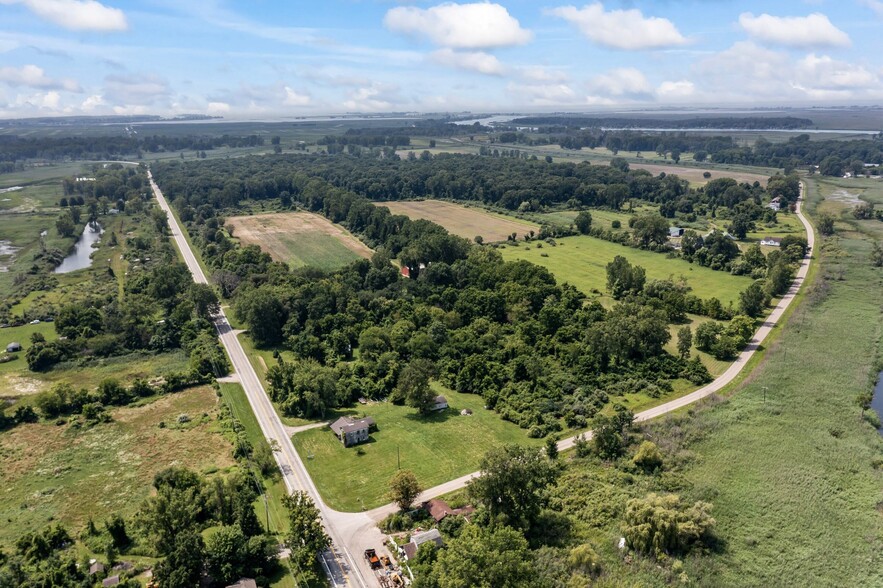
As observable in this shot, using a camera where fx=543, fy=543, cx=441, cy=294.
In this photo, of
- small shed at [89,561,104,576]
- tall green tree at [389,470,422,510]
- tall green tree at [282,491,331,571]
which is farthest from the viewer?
tall green tree at [389,470,422,510]

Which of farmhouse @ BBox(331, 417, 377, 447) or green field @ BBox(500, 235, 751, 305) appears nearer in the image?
farmhouse @ BBox(331, 417, 377, 447)

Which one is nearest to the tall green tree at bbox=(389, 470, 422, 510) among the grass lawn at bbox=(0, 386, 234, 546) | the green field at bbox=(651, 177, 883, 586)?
the grass lawn at bbox=(0, 386, 234, 546)

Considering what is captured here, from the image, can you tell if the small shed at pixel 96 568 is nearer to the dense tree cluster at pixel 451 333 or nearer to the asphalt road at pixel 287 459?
the asphalt road at pixel 287 459

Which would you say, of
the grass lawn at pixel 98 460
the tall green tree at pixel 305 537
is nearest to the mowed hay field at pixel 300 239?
the grass lawn at pixel 98 460

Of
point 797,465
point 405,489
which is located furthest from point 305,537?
point 797,465

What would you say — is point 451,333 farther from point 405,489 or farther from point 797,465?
point 797,465

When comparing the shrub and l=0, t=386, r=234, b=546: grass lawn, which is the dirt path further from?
l=0, t=386, r=234, b=546: grass lawn
